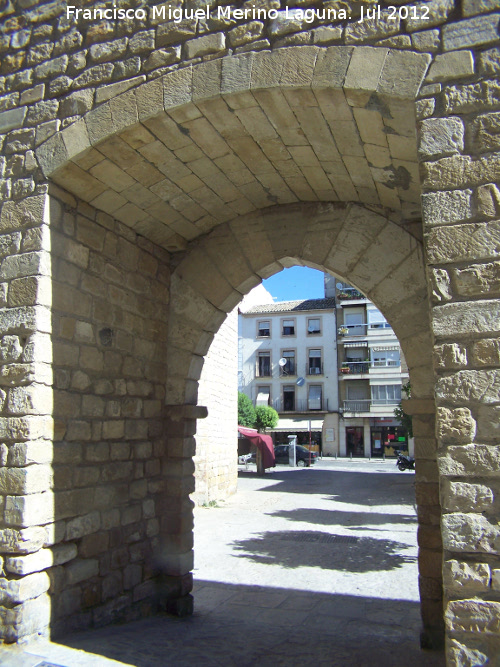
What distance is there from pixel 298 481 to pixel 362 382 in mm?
15503

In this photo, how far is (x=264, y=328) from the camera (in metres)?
34.2

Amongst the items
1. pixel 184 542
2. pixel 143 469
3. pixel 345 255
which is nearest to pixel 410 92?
pixel 345 255

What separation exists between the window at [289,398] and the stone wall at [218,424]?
775 inches

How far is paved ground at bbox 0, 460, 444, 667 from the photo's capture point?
11.0 ft

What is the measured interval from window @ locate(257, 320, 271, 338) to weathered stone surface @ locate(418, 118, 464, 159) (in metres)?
31.4

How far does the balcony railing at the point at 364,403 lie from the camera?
3062 cm

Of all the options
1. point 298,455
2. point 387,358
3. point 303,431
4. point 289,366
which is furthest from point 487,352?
point 289,366

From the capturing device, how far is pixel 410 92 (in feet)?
8.67

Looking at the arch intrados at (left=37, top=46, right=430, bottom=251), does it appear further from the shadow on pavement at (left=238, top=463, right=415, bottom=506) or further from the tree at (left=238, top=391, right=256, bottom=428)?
the tree at (left=238, top=391, right=256, bottom=428)

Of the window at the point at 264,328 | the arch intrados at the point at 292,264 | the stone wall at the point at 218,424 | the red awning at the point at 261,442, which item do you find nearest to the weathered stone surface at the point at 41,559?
the arch intrados at the point at 292,264

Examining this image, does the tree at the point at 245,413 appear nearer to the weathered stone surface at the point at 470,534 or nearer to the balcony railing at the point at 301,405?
the balcony railing at the point at 301,405

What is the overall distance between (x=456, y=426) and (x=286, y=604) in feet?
10.9

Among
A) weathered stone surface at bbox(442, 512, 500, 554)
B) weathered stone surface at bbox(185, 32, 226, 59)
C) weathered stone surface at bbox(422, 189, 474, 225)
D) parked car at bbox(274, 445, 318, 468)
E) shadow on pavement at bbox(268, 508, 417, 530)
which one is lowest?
parked car at bbox(274, 445, 318, 468)

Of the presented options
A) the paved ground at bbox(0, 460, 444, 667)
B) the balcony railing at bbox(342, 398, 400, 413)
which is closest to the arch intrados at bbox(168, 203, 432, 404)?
the paved ground at bbox(0, 460, 444, 667)
